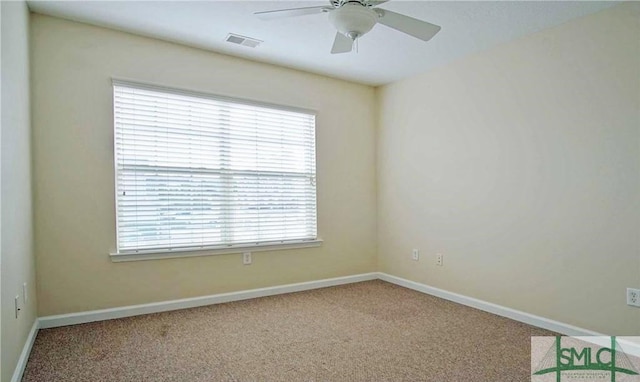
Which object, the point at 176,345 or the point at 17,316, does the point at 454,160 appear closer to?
the point at 176,345

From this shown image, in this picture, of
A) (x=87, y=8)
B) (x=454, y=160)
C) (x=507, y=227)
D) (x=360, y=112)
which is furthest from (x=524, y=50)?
(x=87, y=8)

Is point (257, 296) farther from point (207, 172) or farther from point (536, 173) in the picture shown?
point (536, 173)

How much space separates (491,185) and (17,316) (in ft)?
12.0

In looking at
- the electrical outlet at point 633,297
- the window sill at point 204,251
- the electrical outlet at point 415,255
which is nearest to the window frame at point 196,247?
the window sill at point 204,251

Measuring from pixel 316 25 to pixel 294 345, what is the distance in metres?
2.45

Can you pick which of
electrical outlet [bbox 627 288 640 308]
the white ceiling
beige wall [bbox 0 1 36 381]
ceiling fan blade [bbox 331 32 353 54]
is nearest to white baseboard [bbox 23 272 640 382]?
beige wall [bbox 0 1 36 381]

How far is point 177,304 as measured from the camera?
134 inches

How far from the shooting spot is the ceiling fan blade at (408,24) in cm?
212

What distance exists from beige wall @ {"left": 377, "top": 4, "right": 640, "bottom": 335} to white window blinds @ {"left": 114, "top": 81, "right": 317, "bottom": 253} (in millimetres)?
1326

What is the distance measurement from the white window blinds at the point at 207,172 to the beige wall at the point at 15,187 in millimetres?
658

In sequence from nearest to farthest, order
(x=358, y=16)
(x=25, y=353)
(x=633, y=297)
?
1. (x=358, y=16)
2. (x=25, y=353)
3. (x=633, y=297)

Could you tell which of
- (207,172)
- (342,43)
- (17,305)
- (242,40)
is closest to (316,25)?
(342,43)

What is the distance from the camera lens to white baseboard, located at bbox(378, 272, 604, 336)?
283 centimetres

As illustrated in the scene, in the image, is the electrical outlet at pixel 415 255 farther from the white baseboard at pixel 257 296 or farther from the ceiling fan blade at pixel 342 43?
the ceiling fan blade at pixel 342 43
